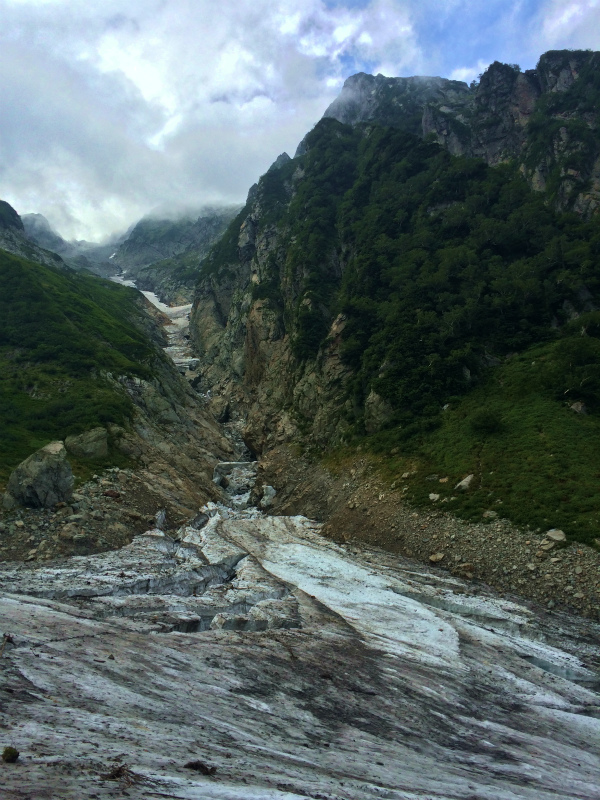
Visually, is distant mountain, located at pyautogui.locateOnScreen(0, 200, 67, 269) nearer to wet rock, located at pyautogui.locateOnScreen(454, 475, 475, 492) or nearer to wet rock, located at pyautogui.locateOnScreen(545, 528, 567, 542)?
wet rock, located at pyautogui.locateOnScreen(454, 475, 475, 492)

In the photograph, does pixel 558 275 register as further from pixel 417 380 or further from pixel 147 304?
pixel 147 304

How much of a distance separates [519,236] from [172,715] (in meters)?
66.7

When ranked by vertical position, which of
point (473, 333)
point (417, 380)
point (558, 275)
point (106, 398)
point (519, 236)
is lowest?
point (106, 398)

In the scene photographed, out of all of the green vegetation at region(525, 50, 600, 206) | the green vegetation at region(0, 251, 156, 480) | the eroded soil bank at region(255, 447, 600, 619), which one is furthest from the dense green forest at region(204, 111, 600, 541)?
the green vegetation at region(0, 251, 156, 480)

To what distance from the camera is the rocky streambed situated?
698 centimetres

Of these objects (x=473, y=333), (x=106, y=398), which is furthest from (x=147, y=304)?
(x=473, y=333)

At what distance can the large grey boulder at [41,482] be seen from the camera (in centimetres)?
2722

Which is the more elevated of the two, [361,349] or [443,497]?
[361,349]

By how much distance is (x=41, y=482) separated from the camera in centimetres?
2778

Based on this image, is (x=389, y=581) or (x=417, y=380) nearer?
(x=389, y=581)

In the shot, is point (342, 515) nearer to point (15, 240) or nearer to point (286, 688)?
point (286, 688)

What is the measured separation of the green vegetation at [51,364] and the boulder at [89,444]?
1261 millimetres

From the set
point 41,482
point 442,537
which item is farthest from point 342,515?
point 41,482

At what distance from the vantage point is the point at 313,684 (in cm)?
1249
